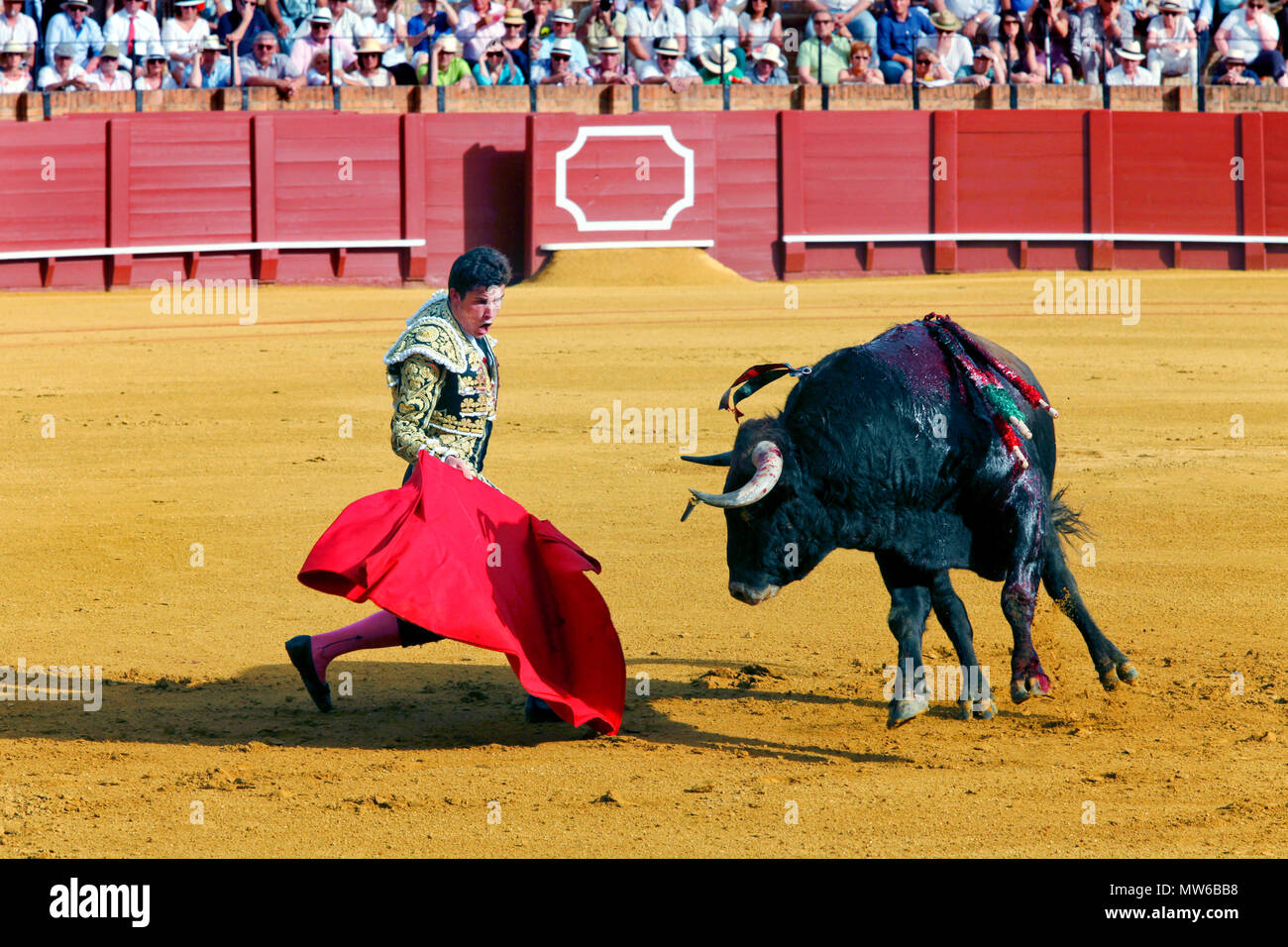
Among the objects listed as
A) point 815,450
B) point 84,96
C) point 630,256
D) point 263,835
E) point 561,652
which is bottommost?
point 263,835

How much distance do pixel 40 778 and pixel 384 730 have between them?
890 mm

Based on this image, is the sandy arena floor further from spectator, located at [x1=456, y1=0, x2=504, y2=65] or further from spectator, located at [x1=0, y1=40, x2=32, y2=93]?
spectator, located at [x1=456, y1=0, x2=504, y2=65]

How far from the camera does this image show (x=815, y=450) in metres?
4.16

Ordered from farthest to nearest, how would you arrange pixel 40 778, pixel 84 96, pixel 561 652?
pixel 84 96
pixel 561 652
pixel 40 778

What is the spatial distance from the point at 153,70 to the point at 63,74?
758 millimetres

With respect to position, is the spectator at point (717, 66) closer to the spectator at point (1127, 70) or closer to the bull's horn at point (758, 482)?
the spectator at point (1127, 70)

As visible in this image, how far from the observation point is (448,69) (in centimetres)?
1520

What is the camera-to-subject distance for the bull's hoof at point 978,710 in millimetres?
4359

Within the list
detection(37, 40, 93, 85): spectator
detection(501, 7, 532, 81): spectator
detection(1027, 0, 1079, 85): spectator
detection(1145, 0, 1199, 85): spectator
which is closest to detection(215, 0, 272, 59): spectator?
detection(37, 40, 93, 85): spectator

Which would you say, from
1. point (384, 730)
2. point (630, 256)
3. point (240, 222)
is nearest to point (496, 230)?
point (630, 256)

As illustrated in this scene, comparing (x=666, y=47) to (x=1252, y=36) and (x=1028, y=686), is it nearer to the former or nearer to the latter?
(x=1252, y=36)

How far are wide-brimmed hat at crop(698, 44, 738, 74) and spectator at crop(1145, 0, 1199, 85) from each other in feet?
13.7

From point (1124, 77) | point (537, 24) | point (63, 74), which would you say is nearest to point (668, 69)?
point (537, 24)

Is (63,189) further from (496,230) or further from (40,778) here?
(40,778)
